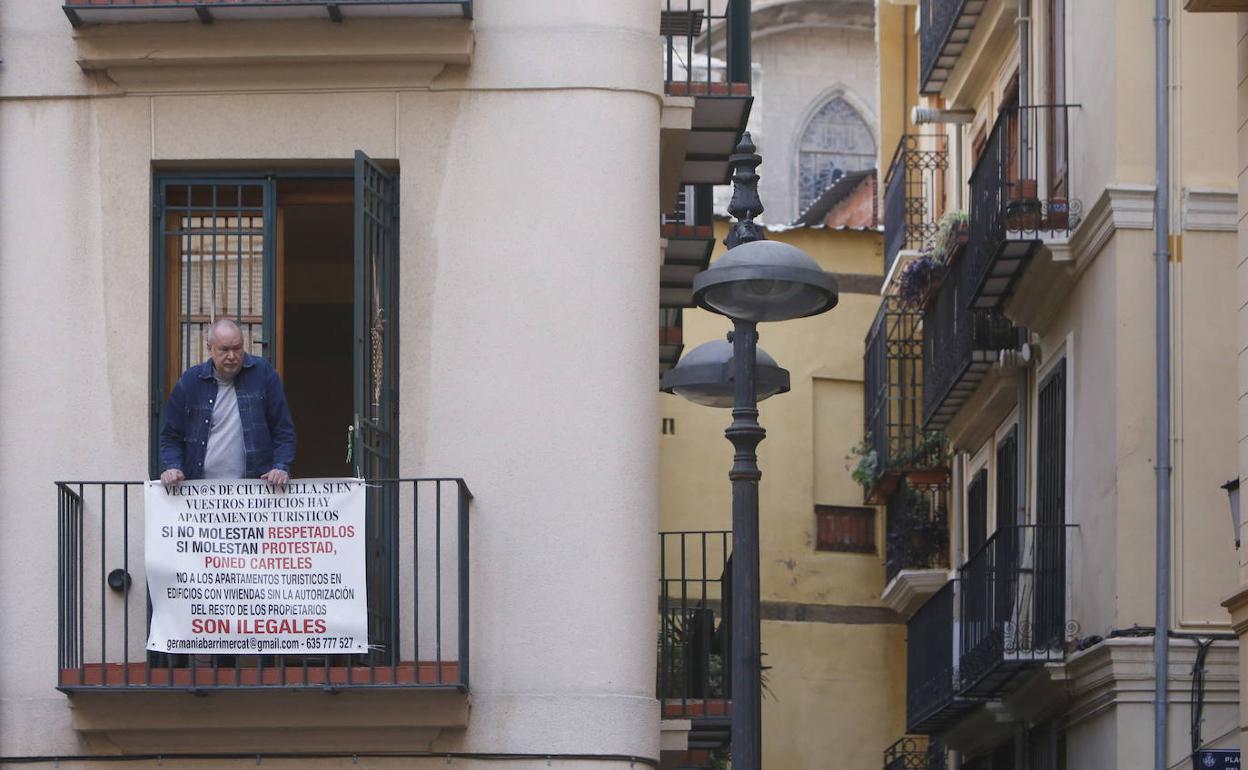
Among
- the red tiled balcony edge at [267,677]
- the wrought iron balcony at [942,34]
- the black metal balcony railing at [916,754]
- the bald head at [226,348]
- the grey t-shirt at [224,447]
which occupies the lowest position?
the black metal balcony railing at [916,754]

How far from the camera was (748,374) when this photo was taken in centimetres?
1320

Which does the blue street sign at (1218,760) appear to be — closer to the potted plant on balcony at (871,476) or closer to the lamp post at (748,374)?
the lamp post at (748,374)

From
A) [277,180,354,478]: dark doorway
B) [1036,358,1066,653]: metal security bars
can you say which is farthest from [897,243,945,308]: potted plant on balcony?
[277,180,354,478]: dark doorway

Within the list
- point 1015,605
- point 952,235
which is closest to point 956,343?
point 952,235

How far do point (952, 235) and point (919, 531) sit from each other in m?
4.85

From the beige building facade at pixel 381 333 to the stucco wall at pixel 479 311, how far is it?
0.02 m

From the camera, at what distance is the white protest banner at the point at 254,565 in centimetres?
1411

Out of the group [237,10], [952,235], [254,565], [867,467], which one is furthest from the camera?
[867,467]

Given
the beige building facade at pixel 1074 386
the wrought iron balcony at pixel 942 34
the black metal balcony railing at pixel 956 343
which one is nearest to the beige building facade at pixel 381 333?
the beige building facade at pixel 1074 386

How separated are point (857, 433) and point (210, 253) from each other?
17690 mm

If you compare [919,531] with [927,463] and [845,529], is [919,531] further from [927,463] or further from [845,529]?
[845,529]

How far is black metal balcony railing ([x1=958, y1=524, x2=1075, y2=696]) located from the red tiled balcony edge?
291 inches

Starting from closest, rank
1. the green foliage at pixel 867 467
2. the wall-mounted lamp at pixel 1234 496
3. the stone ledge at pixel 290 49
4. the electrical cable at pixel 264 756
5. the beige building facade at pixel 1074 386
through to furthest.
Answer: the electrical cable at pixel 264 756, the stone ledge at pixel 290 49, the wall-mounted lamp at pixel 1234 496, the beige building facade at pixel 1074 386, the green foliage at pixel 867 467

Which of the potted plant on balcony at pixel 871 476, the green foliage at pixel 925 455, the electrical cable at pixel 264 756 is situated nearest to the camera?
the electrical cable at pixel 264 756
